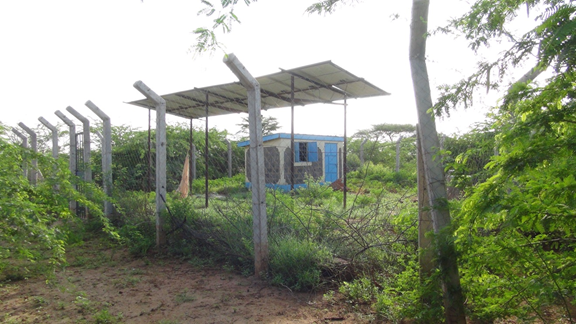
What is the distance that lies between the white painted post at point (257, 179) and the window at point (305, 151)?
8040mm

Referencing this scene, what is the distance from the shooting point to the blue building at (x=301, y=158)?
41.1 ft

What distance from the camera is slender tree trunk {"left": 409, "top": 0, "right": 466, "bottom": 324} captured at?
2764mm

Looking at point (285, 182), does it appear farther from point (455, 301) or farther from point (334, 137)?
point (455, 301)

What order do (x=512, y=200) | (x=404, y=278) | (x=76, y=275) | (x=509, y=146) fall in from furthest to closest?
(x=76, y=275) < (x=404, y=278) < (x=509, y=146) < (x=512, y=200)

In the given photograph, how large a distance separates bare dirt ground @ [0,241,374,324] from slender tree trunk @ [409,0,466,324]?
828 millimetres

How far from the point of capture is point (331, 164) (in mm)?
14141

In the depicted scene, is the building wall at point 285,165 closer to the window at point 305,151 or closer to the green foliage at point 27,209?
the window at point 305,151

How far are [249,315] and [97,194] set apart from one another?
7.39ft

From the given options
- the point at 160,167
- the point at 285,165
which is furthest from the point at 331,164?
the point at 160,167

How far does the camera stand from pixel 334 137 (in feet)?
46.1

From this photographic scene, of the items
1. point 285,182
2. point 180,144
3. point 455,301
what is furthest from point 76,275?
point 180,144

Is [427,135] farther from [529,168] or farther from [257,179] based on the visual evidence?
[257,179]

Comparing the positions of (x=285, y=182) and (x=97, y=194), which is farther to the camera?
(x=285, y=182)

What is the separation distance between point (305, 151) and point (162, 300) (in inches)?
365
